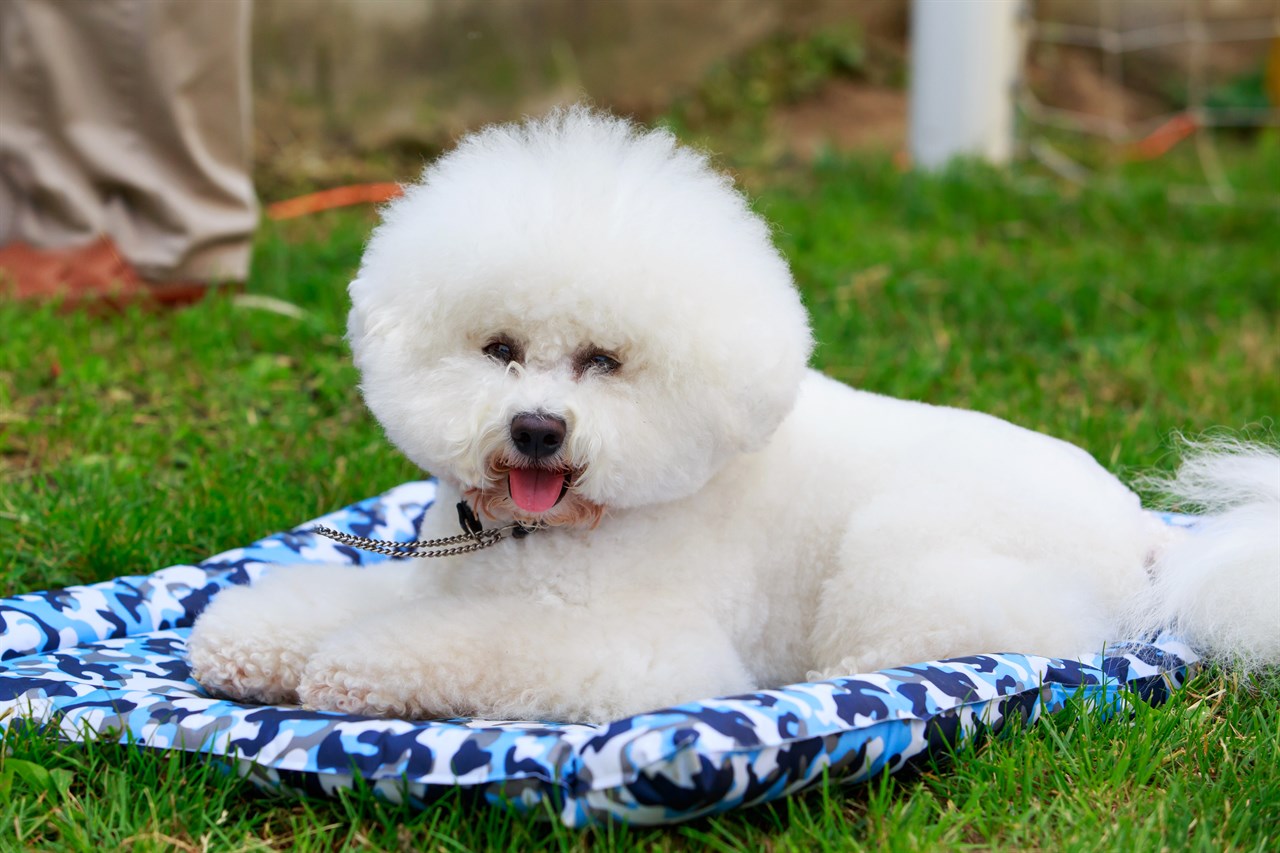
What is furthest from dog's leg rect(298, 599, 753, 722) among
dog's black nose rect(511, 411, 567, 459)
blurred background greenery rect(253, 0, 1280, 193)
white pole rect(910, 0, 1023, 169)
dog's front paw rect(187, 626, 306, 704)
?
white pole rect(910, 0, 1023, 169)

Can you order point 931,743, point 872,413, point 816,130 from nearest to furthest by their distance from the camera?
1. point 931,743
2. point 872,413
3. point 816,130

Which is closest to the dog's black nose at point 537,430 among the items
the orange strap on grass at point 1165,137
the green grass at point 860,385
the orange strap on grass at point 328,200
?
the green grass at point 860,385

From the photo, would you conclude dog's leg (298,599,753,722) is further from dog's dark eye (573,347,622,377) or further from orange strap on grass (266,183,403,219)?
orange strap on grass (266,183,403,219)

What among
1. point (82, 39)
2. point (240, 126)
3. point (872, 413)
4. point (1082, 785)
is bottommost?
point (1082, 785)

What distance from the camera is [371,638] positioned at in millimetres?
1821

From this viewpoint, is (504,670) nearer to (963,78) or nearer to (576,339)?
(576,339)

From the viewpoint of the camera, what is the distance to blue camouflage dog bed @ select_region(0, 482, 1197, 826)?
1.55m

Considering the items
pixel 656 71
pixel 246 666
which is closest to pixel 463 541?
pixel 246 666

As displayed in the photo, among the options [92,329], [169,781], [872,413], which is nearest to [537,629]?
[169,781]

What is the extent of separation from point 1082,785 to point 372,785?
3.00 feet

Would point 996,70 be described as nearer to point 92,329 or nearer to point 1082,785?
point 92,329

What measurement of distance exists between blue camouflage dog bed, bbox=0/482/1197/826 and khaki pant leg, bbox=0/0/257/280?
1.86 meters

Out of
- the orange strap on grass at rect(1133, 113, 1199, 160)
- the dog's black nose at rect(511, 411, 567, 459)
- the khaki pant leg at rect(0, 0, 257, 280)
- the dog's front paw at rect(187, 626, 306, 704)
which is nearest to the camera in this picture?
the dog's black nose at rect(511, 411, 567, 459)

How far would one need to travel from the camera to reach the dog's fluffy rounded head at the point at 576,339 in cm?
176
